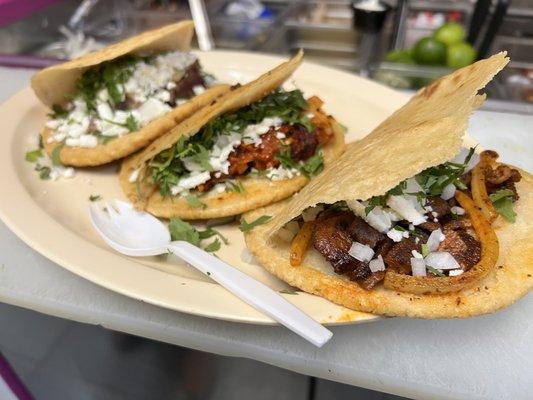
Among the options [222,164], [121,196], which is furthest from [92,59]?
[222,164]

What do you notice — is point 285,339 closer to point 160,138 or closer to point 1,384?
point 160,138

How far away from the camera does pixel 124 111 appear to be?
2512 mm

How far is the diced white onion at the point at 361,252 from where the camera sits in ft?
5.27

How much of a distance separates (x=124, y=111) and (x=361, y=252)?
4.99 feet

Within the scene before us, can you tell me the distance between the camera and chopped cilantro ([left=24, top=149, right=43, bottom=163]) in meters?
2.46

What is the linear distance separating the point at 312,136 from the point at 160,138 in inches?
28.6

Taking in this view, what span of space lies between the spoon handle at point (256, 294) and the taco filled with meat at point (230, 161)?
1.19 ft

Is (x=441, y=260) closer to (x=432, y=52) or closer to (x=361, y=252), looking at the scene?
(x=361, y=252)

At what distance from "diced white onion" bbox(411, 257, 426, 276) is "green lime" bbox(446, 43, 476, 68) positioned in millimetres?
2905

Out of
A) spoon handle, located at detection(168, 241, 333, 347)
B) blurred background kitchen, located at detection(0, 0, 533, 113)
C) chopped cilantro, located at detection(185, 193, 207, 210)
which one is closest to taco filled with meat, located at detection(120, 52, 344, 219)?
chopped cilantro, located at detection(185, 193, 207, 210)

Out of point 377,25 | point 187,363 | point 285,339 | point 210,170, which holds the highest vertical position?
point 210,170

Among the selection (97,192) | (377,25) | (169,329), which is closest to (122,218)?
(97,192)

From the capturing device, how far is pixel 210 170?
2141mm

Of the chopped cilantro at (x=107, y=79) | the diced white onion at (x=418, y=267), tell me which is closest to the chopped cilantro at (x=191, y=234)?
the diced white onion at (x=418, y=267)
